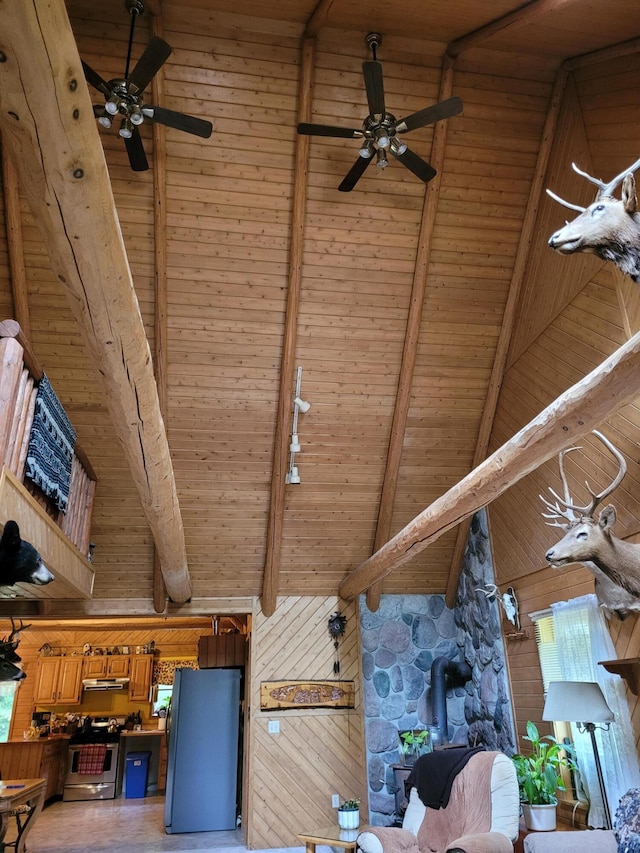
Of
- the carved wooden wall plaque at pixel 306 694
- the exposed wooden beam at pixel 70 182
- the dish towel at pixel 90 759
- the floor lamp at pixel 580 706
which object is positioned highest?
the exposed wooden beam at pixel 70 182

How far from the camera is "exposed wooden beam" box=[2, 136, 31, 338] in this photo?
16.7ft

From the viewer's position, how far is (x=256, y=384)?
6.39 meters

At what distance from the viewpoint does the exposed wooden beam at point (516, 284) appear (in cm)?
545

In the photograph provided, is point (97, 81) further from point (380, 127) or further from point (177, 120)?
point (380, 127)

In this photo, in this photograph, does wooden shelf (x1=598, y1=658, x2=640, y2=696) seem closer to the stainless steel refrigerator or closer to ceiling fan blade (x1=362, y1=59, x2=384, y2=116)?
ceiling fan blade (x1=362, y1=59, x2=384, y2=116)

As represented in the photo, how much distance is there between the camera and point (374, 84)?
4051mm

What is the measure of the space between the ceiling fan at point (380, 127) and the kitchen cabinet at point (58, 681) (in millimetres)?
10121

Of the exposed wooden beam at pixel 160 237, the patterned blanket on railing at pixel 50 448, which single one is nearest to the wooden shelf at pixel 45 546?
the patterned blanket on railing at pixel 50 448

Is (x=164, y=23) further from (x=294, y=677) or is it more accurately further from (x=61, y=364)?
(x=294, y=677)

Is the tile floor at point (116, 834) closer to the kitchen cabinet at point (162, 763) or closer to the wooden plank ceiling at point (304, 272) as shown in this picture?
the kitchen cabinet at point (162, 763)

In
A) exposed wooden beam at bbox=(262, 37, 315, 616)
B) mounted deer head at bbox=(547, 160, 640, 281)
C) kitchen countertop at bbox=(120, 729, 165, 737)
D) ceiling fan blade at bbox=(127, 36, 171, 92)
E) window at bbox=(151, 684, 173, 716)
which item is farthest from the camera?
window at bbox=(151, 684, 173, 716)

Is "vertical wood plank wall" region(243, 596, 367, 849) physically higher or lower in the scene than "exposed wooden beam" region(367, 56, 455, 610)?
lower

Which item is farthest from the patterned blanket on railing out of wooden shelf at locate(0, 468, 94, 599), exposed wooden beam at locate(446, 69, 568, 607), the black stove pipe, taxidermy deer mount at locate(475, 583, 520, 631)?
the black stove pipe

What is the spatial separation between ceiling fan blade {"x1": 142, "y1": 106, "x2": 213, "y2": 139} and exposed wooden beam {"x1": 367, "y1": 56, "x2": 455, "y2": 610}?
2.20 m
